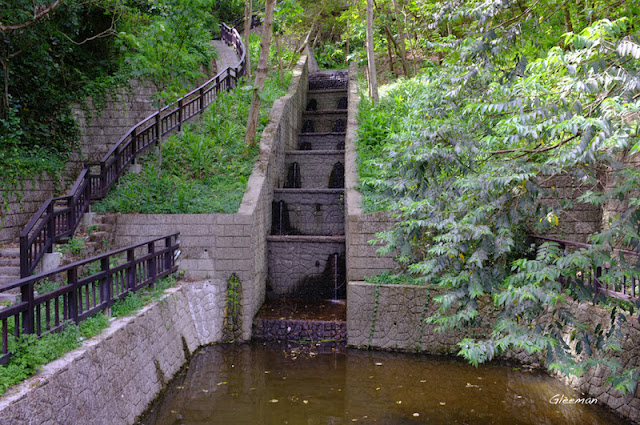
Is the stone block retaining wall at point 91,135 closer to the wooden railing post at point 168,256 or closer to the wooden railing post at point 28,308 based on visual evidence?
the wooden railing post at point 168,256

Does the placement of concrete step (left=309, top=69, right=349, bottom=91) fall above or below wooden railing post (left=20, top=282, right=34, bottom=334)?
above

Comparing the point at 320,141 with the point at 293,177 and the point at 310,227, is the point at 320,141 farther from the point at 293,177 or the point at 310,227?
the point at 310,227

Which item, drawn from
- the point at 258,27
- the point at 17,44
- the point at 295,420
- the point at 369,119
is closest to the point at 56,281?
the point at 295,420

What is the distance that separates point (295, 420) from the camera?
20.6ft

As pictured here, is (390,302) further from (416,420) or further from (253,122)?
(253,122)

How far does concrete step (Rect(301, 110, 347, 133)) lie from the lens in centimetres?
1786

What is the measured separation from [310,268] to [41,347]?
713 centimetres

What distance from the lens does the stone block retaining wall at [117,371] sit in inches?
166

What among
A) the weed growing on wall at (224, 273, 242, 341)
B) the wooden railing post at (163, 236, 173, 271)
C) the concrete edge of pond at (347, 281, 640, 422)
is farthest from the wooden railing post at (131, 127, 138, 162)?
the concrete edge of pond at (347, 281, 640, 422)

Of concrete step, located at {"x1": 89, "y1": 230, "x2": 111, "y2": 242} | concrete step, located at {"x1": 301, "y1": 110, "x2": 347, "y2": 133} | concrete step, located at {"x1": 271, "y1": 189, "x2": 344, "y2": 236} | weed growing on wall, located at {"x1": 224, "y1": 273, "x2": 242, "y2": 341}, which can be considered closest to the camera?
concrete step, located at {"x1": 89, "y1": 230, "x2": 111, "y2": 242}

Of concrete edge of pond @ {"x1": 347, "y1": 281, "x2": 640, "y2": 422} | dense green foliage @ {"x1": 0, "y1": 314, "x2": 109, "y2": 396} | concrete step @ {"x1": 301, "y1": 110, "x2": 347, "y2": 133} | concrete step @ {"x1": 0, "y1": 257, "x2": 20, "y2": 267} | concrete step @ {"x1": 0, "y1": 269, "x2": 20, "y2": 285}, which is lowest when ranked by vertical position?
concrete edge of pond @ {"x1": 347, "y1": 281, "x2": 640, "y2": 422}

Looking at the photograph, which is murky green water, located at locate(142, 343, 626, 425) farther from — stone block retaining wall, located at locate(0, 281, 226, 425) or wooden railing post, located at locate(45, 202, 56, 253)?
wooden railing post, located at locate(45, 202, 56, 253)

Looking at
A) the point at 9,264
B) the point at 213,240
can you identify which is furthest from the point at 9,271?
the point at 213,240

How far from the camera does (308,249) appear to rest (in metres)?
11.3
